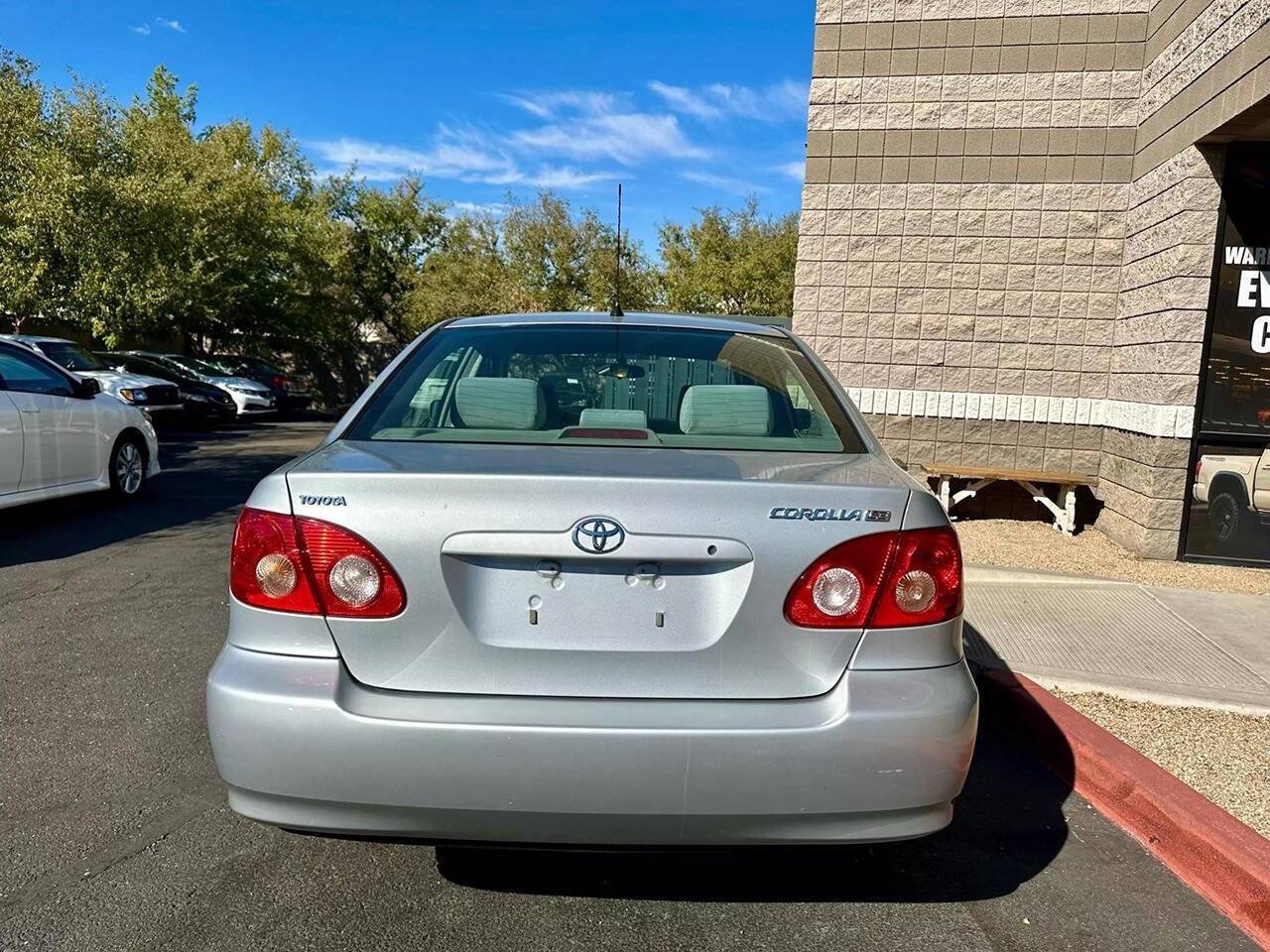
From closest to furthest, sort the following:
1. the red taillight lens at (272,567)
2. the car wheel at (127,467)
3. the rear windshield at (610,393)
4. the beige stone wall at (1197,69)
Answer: the red taillight lens at (272,567) < the rear windshield at (610,393) < the beige stone wall at (1197,69) < the car wheel at (127,467)

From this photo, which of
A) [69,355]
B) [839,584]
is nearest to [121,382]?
[69,355]

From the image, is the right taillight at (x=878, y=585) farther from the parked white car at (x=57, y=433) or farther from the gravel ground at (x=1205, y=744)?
the parked white car at (x=57, y=433)

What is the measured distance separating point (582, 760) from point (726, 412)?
1377 mm

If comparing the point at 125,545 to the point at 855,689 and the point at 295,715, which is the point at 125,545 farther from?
the point at 855,689

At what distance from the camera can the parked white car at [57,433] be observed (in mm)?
7691

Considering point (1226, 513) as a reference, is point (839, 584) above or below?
above

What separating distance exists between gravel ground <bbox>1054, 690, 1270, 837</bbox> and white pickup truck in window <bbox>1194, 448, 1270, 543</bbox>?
3288mm

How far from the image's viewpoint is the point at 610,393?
11.9 feet

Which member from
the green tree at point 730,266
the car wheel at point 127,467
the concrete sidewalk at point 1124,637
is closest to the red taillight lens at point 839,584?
the concrete sidewalk at point 1124,637

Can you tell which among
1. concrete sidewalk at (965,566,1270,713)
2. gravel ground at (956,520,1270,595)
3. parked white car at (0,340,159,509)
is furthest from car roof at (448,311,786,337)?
parked white car at (0,340,159,509)

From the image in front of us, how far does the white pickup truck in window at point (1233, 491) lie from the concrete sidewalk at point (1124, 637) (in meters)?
0.93

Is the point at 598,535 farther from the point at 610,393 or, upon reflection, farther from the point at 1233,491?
the point at 1233,491

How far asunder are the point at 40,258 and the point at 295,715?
2086 cm

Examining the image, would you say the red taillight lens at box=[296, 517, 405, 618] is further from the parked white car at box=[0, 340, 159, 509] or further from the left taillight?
the parked white car at box=[0, 340, 159, 509]
